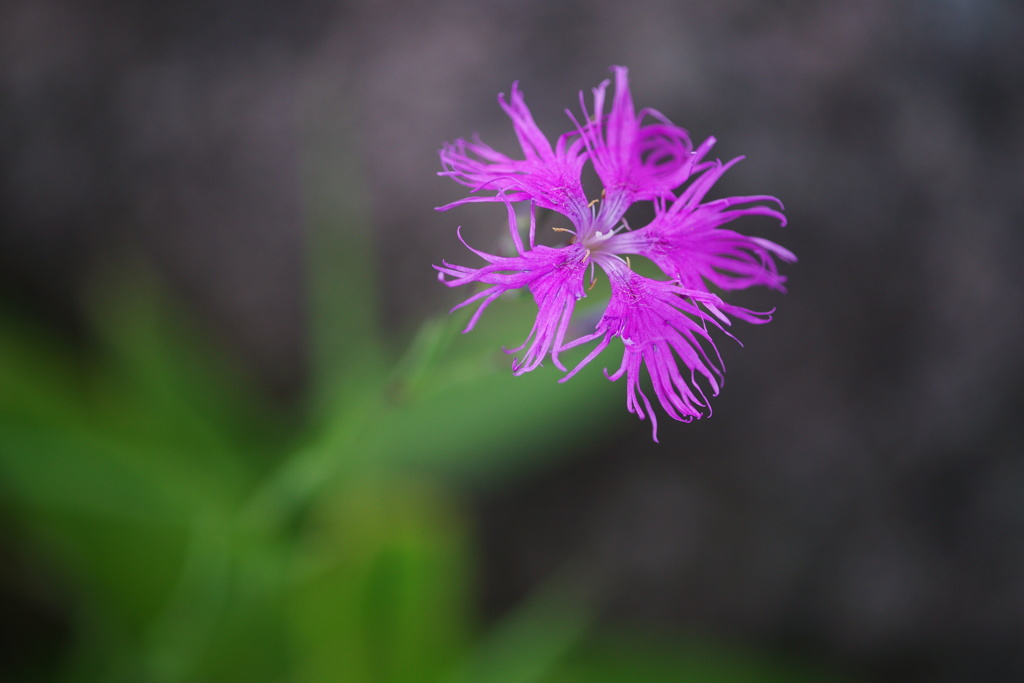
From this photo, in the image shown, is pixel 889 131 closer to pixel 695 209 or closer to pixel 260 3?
pixel 695 209

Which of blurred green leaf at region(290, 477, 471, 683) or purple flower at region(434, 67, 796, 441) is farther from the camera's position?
blurred green leaf at region(290, 477, 471, 683)

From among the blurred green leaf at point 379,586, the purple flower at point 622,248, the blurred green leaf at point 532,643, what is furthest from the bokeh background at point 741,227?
the purple flower at point 622,248

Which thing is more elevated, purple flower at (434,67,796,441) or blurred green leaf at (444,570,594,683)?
purple flower at (434,67,796,441)

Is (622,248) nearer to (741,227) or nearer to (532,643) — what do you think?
(532,643)

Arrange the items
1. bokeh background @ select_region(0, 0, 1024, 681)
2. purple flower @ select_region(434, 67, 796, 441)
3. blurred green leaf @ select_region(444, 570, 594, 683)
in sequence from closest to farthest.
A: purple flower @ select_region(434, 67, 796, 441), blurred green leaf @ select_region(444, 570, 594, 683), bokeh background @ select_region(0, 0, 1024, 681)

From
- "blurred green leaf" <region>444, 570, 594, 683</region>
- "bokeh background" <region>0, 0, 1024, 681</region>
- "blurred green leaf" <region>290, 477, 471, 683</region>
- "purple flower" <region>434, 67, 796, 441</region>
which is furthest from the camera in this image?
"bokeh background" <region>0, 0, 1024, 681</region>

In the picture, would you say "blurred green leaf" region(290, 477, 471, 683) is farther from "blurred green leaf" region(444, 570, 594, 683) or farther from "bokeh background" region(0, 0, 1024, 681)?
"bokeh background" region(0, 0, 1024, 681)

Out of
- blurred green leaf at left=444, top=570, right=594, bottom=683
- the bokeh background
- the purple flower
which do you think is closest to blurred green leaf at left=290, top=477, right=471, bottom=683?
blurred green leaf at left=444, top=570, right=594, bottom=683
